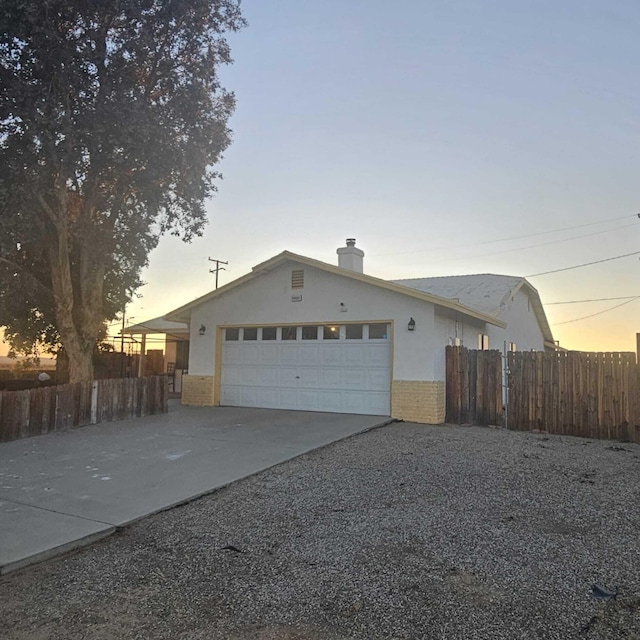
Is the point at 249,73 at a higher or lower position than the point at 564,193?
higher

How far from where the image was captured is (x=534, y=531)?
4.75m

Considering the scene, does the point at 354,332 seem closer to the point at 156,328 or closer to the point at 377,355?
the point at 377,355

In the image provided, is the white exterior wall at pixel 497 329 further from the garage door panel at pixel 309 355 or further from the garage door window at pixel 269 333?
the garage door window at pixel 269 333

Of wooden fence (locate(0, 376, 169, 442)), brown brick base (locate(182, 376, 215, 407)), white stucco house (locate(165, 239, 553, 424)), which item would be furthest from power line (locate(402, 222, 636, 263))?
wooden fence (locate(0, 376, 169, 442))

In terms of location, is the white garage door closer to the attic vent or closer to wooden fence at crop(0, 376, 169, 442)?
the attic vent

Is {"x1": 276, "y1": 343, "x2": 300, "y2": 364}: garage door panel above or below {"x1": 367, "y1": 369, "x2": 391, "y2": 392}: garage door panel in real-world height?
above

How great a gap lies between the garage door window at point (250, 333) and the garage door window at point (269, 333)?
0.26m

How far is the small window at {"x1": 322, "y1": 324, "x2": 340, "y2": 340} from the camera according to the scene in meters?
13.1

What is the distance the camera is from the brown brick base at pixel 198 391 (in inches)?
578

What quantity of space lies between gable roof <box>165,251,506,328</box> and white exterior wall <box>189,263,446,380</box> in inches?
6.6

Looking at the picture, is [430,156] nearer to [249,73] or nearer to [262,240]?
[249,73]

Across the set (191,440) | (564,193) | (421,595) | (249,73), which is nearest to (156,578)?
(421,595)

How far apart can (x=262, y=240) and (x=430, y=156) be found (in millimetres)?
6769

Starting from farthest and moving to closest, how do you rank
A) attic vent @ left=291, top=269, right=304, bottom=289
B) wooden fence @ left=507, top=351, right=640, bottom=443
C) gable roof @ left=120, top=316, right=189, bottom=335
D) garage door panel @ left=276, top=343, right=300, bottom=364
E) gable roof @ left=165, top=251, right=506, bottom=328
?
1. gable roof @ left=120, top=316, right=189, bottom=335
2. attic vent @ left=291, top=269, right=304, bottom=289
3. garage door panel @ left=276, top=343, right=300, bottom=364
4. gable roof @ left=165, top=251, right=506, bottom=328
5. wooden fence @ left=507, top=351, right=640, bottom=443
